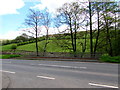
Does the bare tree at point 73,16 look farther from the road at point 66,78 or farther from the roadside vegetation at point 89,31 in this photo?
the road at point 66,78

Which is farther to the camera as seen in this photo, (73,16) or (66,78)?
(73,16)

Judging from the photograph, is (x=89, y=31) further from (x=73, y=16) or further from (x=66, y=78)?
(x=66, y=78)

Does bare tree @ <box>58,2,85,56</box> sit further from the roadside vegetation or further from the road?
the road

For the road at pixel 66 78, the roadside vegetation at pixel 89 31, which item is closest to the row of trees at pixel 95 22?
the roadside vegetation at pixel 89 31

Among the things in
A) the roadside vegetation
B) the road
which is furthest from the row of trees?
the road

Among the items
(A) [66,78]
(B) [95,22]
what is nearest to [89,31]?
(B) [95,22]

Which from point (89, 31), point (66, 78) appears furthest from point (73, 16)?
point (66, 78)

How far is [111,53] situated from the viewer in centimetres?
2130

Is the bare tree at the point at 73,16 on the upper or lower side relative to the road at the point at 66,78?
upper

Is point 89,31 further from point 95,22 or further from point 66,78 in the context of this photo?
point 66,78

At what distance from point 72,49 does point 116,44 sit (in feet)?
27.7

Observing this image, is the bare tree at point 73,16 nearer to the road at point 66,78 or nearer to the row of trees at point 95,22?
the row of trees at point 95,22

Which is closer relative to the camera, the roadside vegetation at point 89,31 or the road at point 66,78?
the road at point 66,78

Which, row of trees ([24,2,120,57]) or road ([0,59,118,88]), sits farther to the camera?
row of trees ([24,2,120,57])
